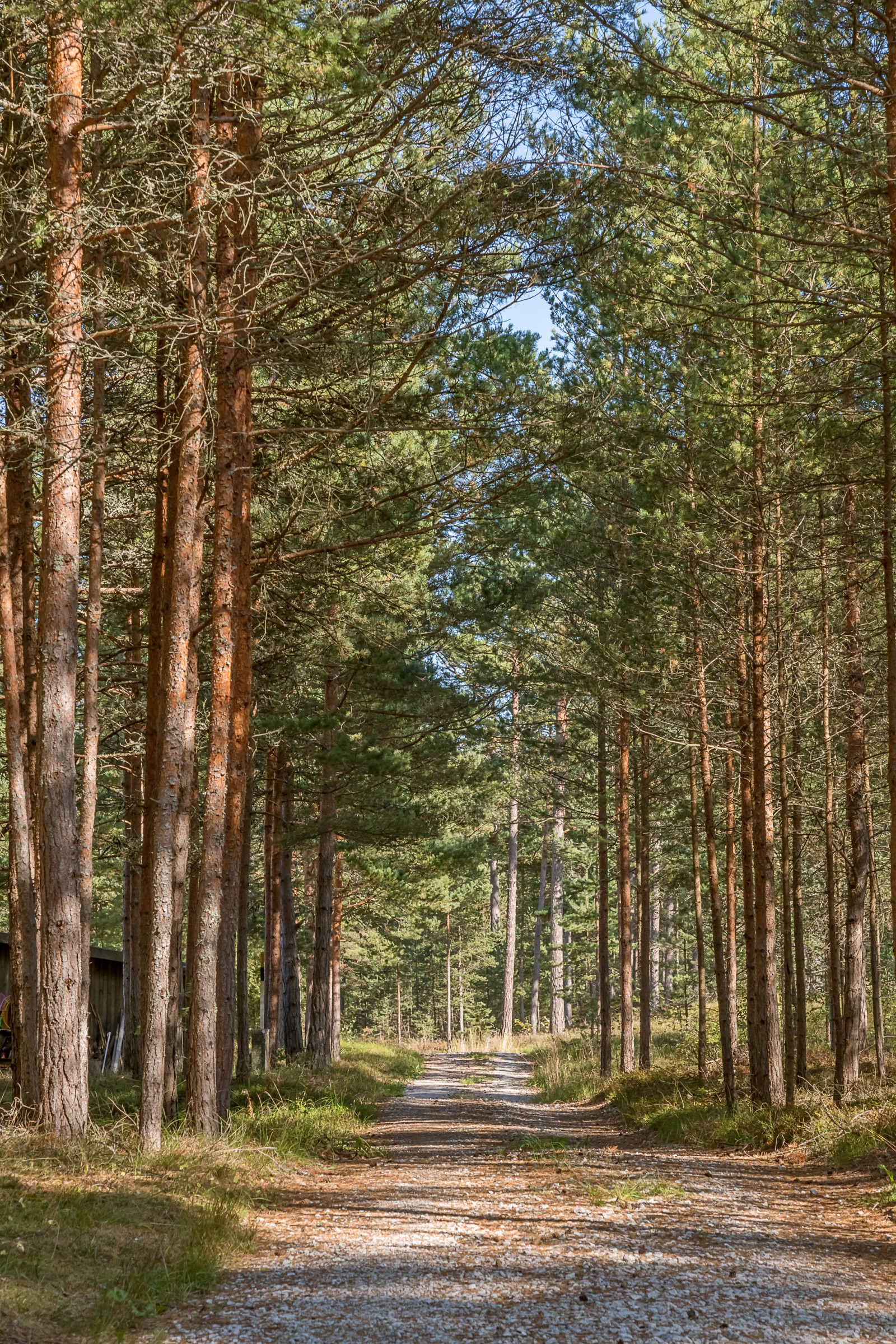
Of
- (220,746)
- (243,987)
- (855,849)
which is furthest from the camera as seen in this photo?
(243,987)

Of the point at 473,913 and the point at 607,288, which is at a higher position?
the point at 607,288

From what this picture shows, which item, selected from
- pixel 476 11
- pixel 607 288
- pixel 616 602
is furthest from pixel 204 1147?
pixel 616 602

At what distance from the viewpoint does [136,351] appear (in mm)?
10703

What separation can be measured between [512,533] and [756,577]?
3.09m

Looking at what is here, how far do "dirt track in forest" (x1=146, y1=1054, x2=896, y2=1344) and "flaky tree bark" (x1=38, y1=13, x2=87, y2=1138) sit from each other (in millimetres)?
2032

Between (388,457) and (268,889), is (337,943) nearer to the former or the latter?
(268,889)

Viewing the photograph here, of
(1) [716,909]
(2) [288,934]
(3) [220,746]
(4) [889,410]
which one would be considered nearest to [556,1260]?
(3) [220,746]

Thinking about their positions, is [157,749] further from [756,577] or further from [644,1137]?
[644,1137]

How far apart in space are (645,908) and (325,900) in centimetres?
536

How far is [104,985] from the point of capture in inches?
1141

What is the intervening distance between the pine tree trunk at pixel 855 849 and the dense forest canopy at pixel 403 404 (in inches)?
2.2

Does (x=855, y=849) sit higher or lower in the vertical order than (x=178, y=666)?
lower

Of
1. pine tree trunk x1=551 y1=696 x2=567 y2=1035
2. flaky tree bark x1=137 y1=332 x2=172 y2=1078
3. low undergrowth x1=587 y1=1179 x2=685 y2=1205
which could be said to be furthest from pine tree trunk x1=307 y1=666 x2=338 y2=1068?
pine tree trunk x1=551 y1=696 x2=567 y2=1035

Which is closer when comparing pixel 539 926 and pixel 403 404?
pixel 403 404
